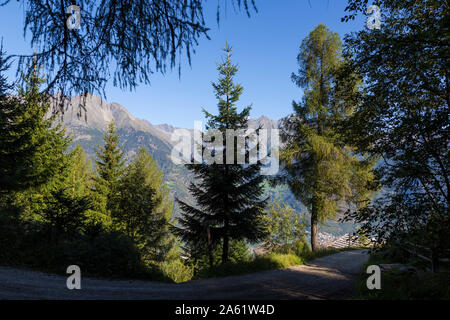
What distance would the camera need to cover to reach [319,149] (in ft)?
43.9

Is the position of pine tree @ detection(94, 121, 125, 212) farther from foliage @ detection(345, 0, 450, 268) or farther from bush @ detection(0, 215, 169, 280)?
foliage @ detection(345, 0, 450, 268)

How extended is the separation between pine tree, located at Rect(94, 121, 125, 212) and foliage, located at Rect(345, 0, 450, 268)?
883 inches

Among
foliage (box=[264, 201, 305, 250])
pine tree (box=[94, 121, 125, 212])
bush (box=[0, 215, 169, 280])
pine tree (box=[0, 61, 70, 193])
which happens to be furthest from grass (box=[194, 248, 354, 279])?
pine tree (box=[94, 121, 125, 212])

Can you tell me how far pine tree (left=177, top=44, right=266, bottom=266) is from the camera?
1200 centimetres

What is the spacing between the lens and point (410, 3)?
5293 mm

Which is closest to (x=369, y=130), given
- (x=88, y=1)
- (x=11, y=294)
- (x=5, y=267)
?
(x=88, y=1)

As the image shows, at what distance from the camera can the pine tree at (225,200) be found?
39.4 ft

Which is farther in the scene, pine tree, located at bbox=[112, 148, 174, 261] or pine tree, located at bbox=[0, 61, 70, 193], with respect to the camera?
pine tree, located at bbox=[112, 148, 174, 261]

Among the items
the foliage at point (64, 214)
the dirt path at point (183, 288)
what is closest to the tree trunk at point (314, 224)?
the dirt path at point (183, 288)

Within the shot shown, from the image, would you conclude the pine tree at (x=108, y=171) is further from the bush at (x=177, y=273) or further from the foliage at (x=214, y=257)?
the foliage at (x=214, y=257)

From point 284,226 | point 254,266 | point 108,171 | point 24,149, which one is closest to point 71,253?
point 254,266

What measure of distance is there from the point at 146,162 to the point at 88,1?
102ft

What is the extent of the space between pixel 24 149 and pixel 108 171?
936cm

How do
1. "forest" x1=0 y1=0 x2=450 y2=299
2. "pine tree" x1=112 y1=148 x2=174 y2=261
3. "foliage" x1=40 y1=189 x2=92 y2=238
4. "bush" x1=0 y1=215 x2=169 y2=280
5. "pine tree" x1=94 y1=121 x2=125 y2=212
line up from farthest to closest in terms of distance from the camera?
1. "pine tree" x1=94 y1=121 x2=125 y2=212
2. "pine tree" x1=112 y1=148 x2=174 y2=261
3. "foliage" x1=40 y1=189 x2=92 y2=238
4. "bush" x1=0 y1=215 x2=169 y2=280
5. "forest" x1=0 y1=0 x2=450 y2=299
